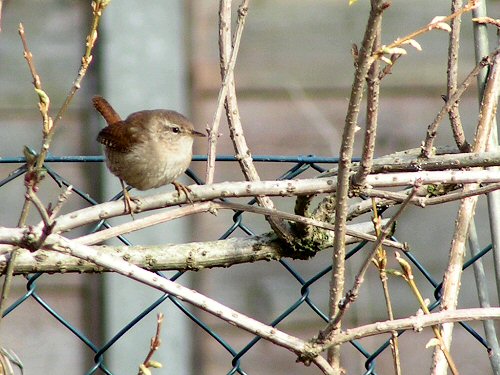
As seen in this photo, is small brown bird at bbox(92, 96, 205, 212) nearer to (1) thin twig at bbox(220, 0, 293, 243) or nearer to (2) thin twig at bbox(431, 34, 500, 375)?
(1) thin twig at bbox(220, 0, 293, 243)

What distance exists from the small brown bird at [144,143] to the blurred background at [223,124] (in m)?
0.13

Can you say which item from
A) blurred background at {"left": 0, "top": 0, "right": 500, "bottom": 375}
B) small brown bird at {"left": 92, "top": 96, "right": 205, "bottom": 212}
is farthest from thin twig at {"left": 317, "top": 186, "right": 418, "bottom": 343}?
blurred background at {"left": 0, "top": 0, "right": 500, "bottom": 375}

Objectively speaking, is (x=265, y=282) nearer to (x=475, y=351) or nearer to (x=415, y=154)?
(x=475, y=351)

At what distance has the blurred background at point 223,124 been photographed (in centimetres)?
307

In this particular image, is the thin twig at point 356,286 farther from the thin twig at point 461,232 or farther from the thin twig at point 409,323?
the thin twig at point 461,232

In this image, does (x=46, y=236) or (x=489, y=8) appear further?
(x=489, y=8)

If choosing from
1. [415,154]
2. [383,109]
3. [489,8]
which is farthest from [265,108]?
[415,154]

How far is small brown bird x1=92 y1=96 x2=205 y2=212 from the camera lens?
2883 mm

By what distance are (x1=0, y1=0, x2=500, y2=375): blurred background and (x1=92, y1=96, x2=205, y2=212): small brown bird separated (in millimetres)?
131

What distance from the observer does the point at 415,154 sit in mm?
2201

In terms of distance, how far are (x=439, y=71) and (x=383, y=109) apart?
0.27 metres

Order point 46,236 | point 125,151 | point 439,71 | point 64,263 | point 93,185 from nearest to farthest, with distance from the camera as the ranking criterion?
point 46,236
point 64,263
point 125,151
point 93,185
point 439,71

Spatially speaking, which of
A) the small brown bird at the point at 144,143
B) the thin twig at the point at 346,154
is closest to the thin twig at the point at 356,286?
the thin twig at the point at 346,154

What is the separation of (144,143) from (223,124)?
0.44 m
